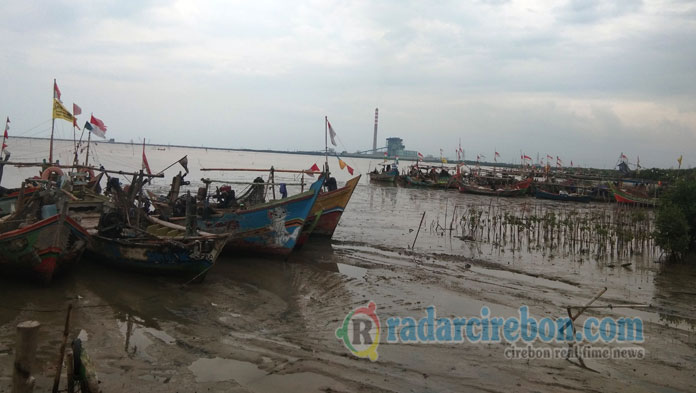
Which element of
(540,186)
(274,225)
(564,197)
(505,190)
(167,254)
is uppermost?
(540,186)

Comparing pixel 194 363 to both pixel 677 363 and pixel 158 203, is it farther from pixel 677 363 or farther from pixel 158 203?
pixel 158 203

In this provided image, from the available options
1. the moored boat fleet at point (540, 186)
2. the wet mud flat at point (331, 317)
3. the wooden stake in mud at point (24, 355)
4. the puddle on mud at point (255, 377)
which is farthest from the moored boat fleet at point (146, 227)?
the moored boat fleet at point (540, 186)

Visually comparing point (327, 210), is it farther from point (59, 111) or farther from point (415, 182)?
A: point (415, 182)

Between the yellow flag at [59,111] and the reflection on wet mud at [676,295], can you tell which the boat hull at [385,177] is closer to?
the yellow flag at [59,111]

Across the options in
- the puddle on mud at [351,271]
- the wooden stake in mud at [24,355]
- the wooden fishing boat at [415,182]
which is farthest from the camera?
the wooden fishing boat at [415,182]

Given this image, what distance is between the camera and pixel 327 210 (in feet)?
49.8

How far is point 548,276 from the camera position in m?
11.7

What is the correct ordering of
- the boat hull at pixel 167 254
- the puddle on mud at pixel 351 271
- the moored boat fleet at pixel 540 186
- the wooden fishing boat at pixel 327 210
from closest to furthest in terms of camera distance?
the boat hull at pixel 167 254 < the puddle on mud at pixel 351 271 < the wooden fishing boat at pixel 327 210 < the moored boat fleet at pixel 540 186

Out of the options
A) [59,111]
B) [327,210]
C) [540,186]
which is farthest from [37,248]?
[540,186]

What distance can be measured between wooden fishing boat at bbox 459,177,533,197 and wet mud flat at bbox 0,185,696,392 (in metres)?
22.0

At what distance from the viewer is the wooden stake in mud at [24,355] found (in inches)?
181

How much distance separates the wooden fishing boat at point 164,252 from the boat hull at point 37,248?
3.98 ft

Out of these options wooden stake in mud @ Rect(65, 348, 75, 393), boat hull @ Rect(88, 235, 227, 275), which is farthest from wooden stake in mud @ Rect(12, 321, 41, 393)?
boat hull @ Rect(88, 235, 227, 275)

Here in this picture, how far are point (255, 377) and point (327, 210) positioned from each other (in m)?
9.41
